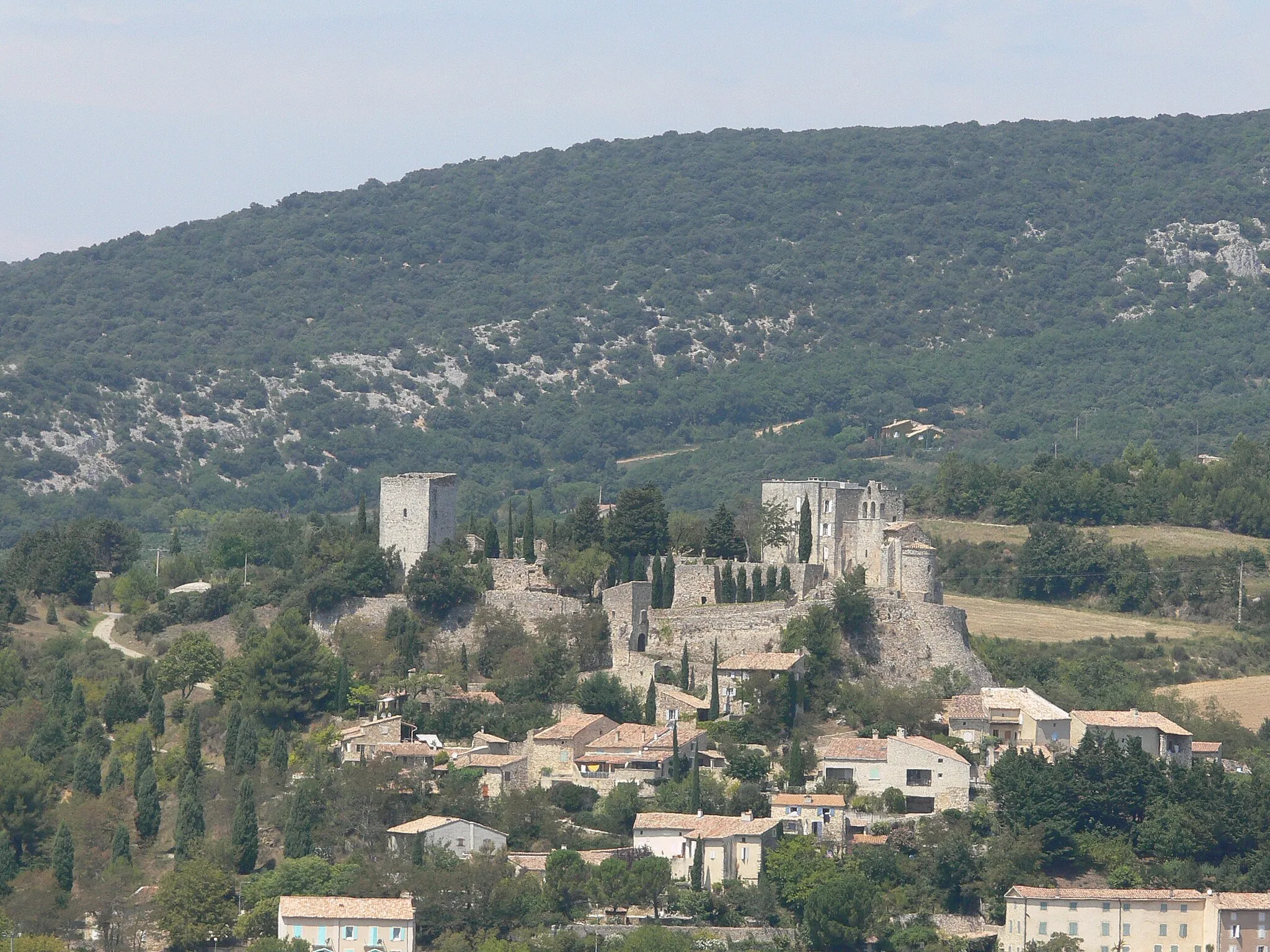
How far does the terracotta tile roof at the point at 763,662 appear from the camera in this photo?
198 ft

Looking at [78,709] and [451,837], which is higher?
[78,709]

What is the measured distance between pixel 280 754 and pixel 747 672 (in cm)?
1117

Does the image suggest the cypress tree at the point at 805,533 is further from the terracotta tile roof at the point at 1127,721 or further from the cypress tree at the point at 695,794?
the cypress tree at the point at 695,794

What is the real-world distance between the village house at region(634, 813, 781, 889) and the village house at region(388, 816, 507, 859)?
10.4 ft

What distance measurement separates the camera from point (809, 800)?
56281 millimetres

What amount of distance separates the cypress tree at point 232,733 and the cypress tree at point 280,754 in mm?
874

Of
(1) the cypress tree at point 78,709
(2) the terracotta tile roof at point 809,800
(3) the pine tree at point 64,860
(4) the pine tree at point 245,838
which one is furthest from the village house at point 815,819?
(1) the cypress tree at point 78,709

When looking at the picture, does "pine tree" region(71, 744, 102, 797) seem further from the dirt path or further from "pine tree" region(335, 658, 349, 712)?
the dirt path

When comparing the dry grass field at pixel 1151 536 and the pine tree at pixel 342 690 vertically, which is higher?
the dry grass field at pixel 1151 536

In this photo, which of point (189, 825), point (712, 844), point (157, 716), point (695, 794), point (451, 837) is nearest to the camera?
point (712, 844)

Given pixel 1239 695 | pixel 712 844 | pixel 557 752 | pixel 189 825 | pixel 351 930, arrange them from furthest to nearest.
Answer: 1. pixel 1239 695
2. pixel 557 752
3. pixel 189 825
4. pixel 712 844
5. pixel 351 930

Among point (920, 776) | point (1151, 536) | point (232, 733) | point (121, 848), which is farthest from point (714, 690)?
point (1151, 536)

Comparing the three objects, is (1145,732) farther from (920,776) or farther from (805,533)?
(805,533)

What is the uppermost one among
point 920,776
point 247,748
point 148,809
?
point 247,748
